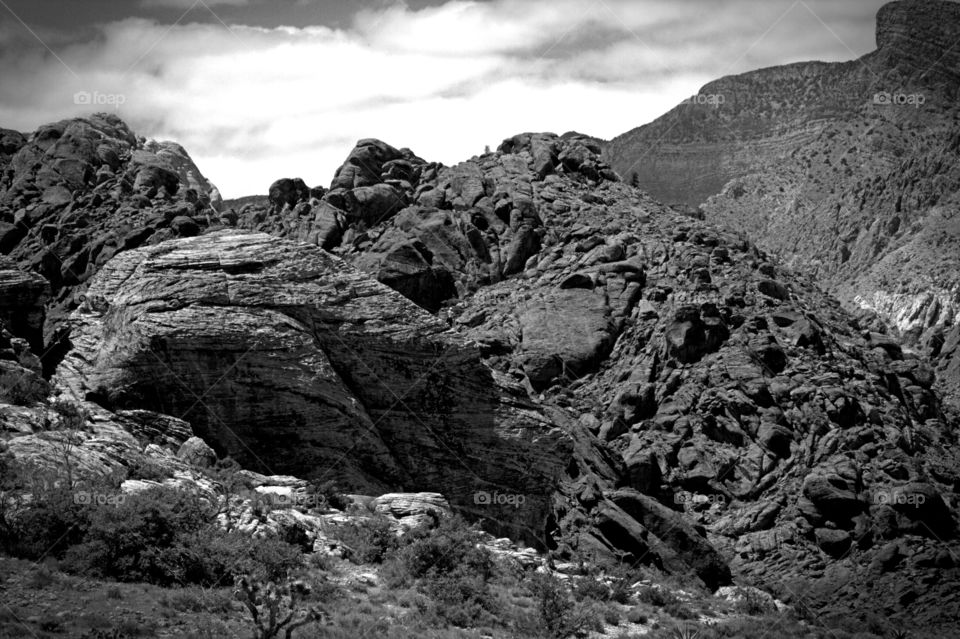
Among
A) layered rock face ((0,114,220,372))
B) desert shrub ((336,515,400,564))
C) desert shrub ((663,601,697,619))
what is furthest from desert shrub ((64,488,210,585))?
layered rock face ((0,114,220,372))

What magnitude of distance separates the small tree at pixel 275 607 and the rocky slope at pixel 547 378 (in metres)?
7.98

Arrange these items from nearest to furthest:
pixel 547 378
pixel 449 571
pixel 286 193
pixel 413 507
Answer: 1. pixel 449 571
2. pixel 413 507
3. pixel 547 378
4. pixel 286 193

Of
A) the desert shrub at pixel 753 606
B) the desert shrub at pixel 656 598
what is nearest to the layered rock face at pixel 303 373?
the desert shrub at pixel 656 598

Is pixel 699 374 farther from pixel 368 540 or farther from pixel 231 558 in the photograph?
pixel 231 558

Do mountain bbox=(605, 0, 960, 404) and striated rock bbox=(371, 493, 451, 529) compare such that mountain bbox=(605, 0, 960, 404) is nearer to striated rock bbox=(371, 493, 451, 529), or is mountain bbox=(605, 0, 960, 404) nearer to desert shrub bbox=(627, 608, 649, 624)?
striated rock bbox=(371, 493, 451, 529)

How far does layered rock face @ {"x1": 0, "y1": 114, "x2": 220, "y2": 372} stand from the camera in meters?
68.7

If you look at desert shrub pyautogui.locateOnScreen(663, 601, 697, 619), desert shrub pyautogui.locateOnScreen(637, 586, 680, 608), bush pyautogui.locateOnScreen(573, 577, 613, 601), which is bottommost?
desert shrub pyautogui.locateOnScreen(663, 601, 697, 619)

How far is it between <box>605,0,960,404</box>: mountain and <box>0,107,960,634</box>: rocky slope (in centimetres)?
3110

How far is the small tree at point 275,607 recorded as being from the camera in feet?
78.1

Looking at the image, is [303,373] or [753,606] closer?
[753,606]

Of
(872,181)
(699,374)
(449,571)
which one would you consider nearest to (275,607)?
(449,571)

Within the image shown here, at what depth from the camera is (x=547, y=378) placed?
64.5m

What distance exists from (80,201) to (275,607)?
198ft

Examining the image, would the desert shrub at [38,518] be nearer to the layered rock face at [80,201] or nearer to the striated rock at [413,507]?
the striated rock at [413,507]
